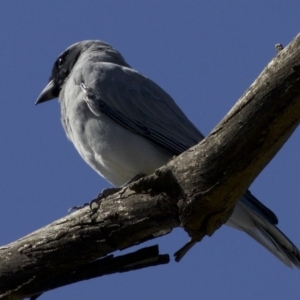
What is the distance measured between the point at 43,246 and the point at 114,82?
101 inches

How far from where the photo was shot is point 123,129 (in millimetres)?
7258

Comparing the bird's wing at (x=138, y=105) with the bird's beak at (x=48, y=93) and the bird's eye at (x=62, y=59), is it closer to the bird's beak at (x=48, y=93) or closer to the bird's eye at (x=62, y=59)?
the bird's beak at (x=48, y=93)

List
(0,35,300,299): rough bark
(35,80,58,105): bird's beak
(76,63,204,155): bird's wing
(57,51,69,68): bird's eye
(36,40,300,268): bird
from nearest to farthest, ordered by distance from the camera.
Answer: (0,35,300,299): rough bark → (36,40,300,268): bird → (76,63,204,155): bird's wing → (35,80,58,105): bird's beak → (57,51,69,68): bird's eye

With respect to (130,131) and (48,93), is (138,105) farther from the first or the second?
(48,93)

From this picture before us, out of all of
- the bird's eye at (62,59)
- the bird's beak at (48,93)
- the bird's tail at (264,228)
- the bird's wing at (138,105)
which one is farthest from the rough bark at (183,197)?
the bird's eye at (62,59)

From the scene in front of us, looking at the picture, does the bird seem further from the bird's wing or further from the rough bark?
the rough bark

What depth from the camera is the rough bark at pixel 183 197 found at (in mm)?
4516

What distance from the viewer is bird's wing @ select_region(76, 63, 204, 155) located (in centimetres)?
726

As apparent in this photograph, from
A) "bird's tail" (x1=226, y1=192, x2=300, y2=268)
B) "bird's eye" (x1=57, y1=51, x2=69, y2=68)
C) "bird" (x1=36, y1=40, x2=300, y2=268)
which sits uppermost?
"bird's eye" (x1=57, y1=51, x2=69, y2=68)

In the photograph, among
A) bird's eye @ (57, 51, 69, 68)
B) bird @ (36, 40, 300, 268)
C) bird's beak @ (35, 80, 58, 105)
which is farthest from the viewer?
bird's eye @ (57, 51, 69, 68)

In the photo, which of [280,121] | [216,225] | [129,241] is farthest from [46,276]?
[280,121]

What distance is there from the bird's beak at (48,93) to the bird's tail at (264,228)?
3.62 metres

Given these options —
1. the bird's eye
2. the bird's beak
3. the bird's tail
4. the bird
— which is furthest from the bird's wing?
the bird's eye

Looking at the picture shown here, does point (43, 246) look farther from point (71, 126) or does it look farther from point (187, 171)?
point (71, 126)
